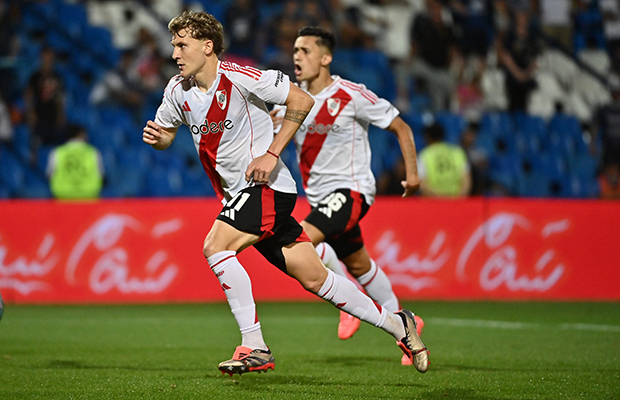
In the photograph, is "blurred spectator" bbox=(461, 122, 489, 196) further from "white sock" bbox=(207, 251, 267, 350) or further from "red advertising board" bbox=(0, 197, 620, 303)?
"white sock" bbox=(207, 251, 267, 350)

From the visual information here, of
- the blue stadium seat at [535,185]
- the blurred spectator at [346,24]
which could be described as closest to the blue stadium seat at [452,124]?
the blue stadium seat at [535,185]

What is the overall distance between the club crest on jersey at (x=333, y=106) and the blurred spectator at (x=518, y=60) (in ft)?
29.4

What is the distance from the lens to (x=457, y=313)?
31.0ft

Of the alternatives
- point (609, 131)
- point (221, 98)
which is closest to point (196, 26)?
point (221, 98)

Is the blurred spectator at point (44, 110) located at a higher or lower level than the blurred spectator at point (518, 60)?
lower

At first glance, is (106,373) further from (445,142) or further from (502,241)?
(445,142)

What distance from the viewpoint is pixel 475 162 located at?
13.1 m

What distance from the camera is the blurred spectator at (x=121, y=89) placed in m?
13.3

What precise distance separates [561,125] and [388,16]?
379 cm

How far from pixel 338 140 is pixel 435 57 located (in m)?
8.72

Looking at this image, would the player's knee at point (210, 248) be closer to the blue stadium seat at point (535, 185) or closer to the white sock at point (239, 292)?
the white sock at point (239, 292)

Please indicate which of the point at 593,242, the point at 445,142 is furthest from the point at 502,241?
the point at 445,142

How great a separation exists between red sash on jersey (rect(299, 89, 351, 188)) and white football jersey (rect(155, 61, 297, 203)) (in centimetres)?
139

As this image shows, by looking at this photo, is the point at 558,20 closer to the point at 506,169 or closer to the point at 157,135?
the point at 506,169
